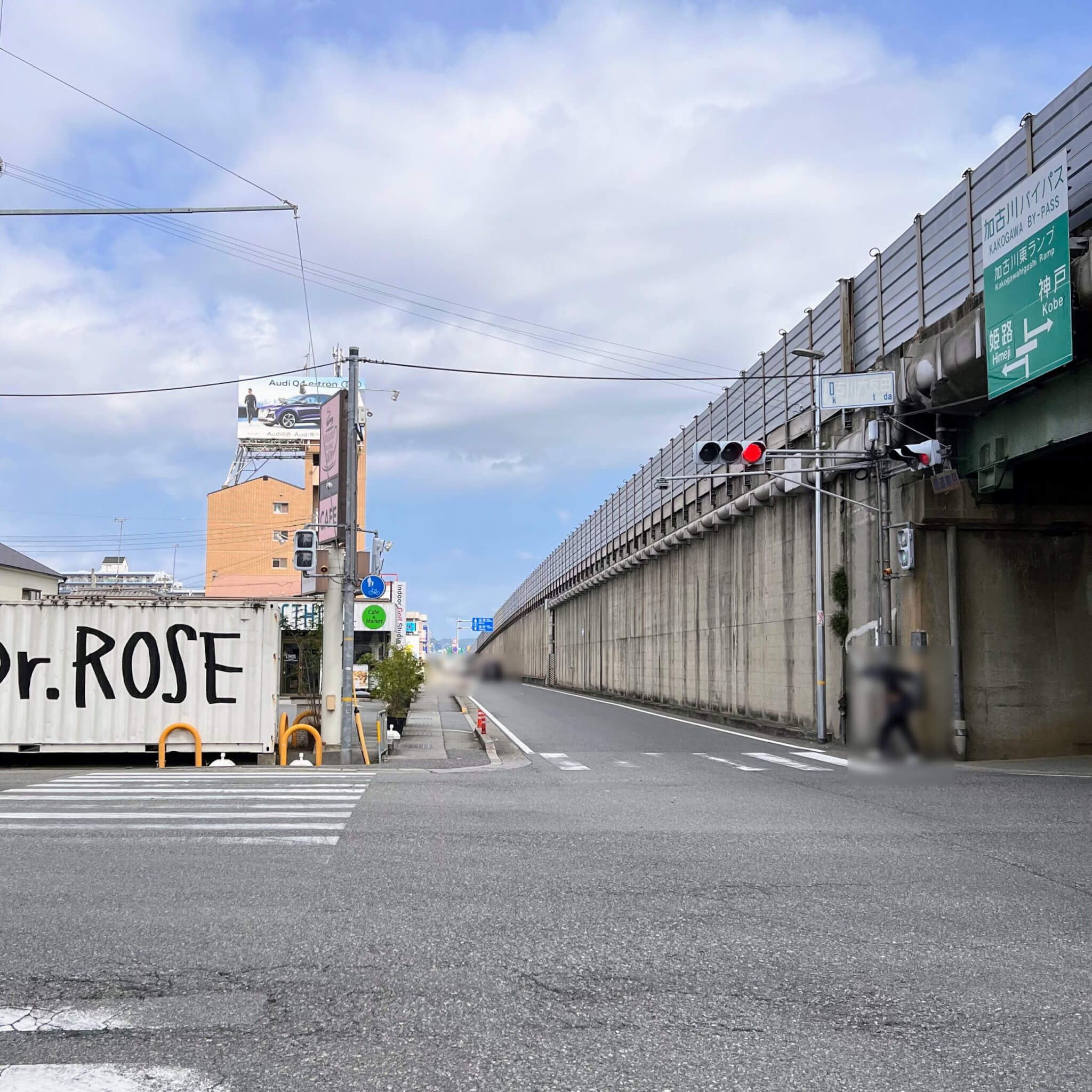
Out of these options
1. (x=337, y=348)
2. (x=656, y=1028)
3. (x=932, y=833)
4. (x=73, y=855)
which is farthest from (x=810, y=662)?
(x=337, y=348)

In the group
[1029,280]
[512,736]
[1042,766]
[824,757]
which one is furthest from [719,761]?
[1029,280]

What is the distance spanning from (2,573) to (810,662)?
38.3 meters

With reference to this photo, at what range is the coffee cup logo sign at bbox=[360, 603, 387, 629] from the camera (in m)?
21.3

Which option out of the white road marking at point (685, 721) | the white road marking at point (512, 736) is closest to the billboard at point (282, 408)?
the white road marking at point (685, 721)

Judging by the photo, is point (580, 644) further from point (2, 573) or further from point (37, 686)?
point (37, 686)

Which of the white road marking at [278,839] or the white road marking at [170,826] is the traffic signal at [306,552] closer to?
the white road marking at [170,826]

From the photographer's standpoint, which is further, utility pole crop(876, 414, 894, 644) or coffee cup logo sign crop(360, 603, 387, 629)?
coffee cup logo sign crop(360, 603, 387, 629)

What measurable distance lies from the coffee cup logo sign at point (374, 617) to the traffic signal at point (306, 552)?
1.95 metres

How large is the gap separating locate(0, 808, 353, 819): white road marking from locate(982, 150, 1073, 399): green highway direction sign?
35.7 ft

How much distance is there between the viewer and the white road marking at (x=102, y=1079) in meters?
4.23

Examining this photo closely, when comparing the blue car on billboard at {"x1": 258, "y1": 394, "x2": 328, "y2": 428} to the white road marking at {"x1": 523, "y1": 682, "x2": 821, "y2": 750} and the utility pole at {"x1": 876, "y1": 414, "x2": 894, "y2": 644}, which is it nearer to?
the white road marking at {"x1": 523, "y1": 682, "x2": 821, "y2": 750}

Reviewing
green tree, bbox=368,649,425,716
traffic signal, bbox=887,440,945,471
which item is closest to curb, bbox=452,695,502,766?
green tree, bbox=368,649,425,716

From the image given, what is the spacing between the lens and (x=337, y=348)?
3337 inches

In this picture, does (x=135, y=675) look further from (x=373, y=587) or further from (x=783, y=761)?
(x=783, y=761)
